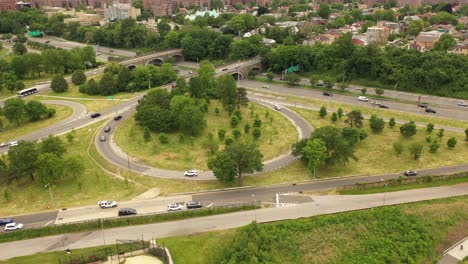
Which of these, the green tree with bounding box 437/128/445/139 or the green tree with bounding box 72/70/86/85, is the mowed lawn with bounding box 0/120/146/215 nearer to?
the green tree with bounding box 72/70/86/85

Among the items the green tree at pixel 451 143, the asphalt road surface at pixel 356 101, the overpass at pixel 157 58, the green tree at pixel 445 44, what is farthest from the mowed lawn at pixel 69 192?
the green tree at pixel 445 44

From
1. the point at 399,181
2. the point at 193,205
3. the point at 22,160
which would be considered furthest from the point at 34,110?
the point at 399,181

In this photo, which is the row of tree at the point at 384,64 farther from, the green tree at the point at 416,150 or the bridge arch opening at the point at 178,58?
the green tree at the point at 416,150

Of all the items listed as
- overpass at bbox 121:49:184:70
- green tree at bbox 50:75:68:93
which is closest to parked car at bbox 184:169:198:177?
green tree at bbox 50:75:68:93

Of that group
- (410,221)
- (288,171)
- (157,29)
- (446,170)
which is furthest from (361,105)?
(157,29)

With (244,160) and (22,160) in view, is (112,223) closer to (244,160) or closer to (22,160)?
(22,160)

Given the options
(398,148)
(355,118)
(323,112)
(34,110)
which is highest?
(34,110)
